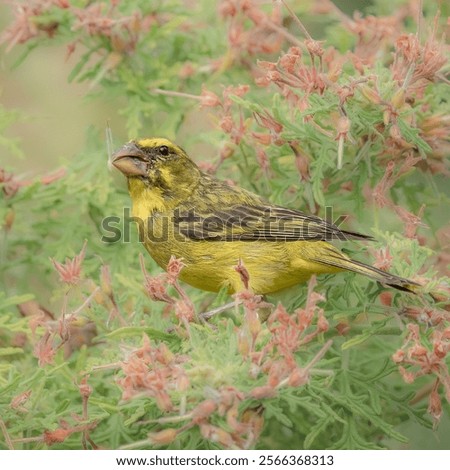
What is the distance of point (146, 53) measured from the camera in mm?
4652

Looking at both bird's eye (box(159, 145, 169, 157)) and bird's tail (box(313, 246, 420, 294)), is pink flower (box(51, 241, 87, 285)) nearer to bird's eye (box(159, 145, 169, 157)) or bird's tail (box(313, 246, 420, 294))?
bird's tail (box(313, 246, 420, 294))

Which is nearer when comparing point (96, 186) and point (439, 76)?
point (439, 76)

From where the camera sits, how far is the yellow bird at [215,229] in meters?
4.18

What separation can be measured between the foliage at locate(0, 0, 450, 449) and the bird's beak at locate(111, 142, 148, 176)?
3.7 inches

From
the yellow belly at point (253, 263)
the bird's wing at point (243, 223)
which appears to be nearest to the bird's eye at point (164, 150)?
the bird's wing at point (243, 223)

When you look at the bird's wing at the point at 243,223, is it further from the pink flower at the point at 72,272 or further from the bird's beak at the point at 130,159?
the pink flower at the point at 72,272

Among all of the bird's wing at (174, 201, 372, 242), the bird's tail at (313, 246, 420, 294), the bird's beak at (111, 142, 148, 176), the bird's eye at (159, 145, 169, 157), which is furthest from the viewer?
the bird's eye at (159, 145, 169, 157)

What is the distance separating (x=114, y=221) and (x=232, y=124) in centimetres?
92

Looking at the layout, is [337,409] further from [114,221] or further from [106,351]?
[114,221]

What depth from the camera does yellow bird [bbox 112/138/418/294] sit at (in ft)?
13.7

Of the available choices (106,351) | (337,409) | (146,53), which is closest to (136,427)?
(106,351)

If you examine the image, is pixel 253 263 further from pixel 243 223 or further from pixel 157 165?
pixel 157 165

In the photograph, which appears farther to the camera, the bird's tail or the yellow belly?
the yellow belly

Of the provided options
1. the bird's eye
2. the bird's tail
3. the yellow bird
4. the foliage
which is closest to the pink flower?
the foliage
